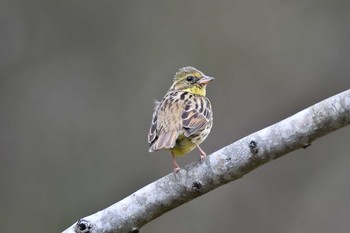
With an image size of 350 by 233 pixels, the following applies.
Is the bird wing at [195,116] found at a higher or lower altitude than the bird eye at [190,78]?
lower

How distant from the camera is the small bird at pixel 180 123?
15.8ft

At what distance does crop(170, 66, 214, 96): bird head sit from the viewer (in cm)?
584

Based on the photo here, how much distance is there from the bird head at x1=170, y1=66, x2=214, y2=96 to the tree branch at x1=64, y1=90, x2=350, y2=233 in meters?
1.61

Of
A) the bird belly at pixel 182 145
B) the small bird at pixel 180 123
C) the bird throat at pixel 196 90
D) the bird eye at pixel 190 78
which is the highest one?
the bird eye at pixel 190 78

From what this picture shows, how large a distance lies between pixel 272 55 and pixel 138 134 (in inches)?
76.4

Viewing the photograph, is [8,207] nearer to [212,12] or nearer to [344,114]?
[212,12]

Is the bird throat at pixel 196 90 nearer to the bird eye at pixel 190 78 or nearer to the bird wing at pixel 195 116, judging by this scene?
the bird eye at pixel 190 78

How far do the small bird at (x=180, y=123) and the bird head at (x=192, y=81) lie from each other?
0.09 ft

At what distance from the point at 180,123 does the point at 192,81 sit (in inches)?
38.2

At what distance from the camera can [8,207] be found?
9609 mm

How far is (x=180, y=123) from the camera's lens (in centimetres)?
497

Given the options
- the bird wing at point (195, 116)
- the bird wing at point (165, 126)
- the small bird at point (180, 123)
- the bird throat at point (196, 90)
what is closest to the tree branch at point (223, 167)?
the small bird at point (180, 123)

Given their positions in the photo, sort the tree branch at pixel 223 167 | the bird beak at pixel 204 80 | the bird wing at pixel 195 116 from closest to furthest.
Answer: the tree branch at pixel 223 167, the bird wing at pixel 195 116, the bird beak at pixel 204 80

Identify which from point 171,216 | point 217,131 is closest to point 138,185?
point 171,216
